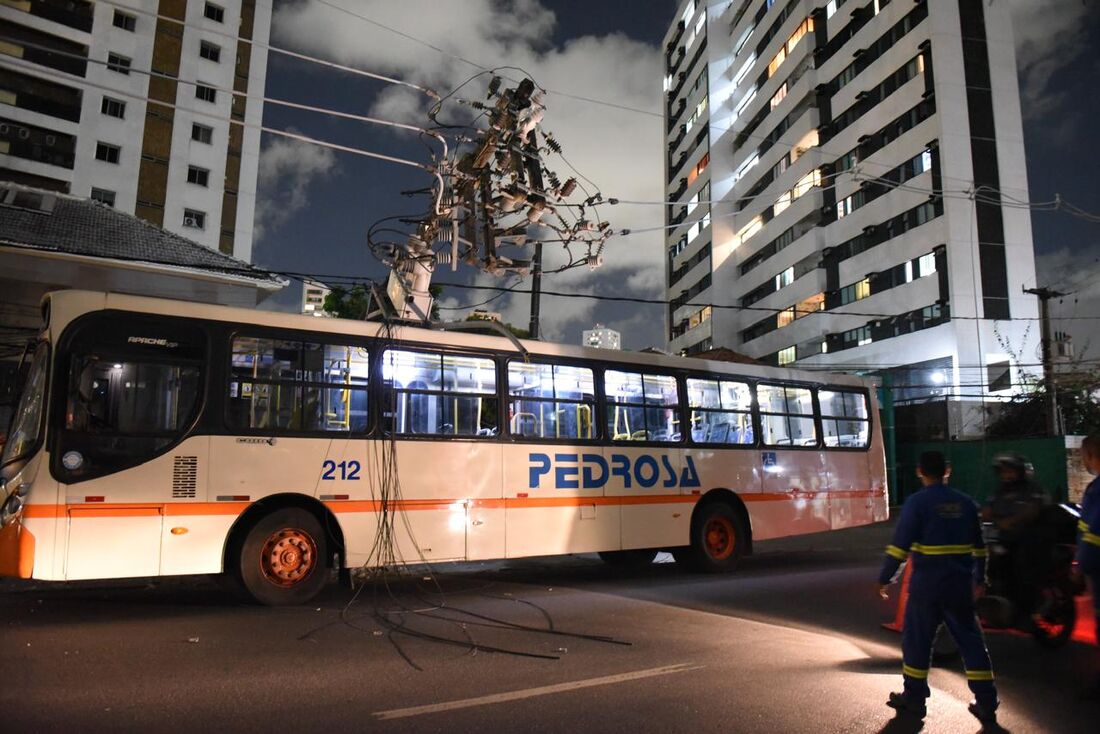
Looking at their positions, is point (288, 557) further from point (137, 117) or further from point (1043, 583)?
point (137, 117)

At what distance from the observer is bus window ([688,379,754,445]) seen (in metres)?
11.2

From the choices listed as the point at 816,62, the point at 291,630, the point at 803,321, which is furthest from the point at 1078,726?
the point at 816,62

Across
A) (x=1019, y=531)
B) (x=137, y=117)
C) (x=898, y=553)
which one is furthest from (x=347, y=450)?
(x=137, y=117)

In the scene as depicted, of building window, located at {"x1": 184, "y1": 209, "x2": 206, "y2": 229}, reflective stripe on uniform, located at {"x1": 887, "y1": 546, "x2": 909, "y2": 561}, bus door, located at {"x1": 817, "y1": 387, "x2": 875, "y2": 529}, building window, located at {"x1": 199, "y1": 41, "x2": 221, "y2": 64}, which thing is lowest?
reflective stripe on uniform, located at {"x1": 887, "y1": 546, "x2": 909, "y2": 561}

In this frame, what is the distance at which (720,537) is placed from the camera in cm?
1149

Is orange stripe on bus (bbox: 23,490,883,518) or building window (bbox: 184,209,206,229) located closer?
orange stripe on bus (bbox: 23,490,883,518)

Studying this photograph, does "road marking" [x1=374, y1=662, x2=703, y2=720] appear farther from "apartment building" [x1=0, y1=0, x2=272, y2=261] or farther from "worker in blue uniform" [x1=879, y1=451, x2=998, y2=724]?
"apartment building" [x1=0, y1=0, x2=272, y2=261]

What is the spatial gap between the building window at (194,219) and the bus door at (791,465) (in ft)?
129

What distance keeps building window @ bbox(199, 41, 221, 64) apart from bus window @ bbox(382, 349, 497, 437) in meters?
43.7

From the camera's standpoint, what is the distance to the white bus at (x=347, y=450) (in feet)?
23.1

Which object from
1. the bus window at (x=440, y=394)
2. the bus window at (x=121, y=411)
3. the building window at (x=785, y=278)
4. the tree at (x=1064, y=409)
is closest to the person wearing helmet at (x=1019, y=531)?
the bus window at (x=440, y=394)

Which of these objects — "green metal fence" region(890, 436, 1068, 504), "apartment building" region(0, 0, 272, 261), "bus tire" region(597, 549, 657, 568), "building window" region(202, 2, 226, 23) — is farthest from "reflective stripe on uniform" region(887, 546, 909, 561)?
"building window" region(202, 2, 226, 23)

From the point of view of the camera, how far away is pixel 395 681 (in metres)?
5.21

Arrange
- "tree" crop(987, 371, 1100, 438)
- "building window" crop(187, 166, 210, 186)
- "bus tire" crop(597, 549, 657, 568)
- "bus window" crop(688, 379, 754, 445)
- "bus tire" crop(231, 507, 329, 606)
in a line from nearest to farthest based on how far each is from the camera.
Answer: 1. "bus tire" crop(231, 507, 329, 606)
2. "bus window" crop(688, 379, 754, 445)
3. "bus tire" crop(597, 549, 657, 568)
4. "tree" crop(987, 371, 1100, 438)
5. "building window" crop(187, 166, 210, 186)
